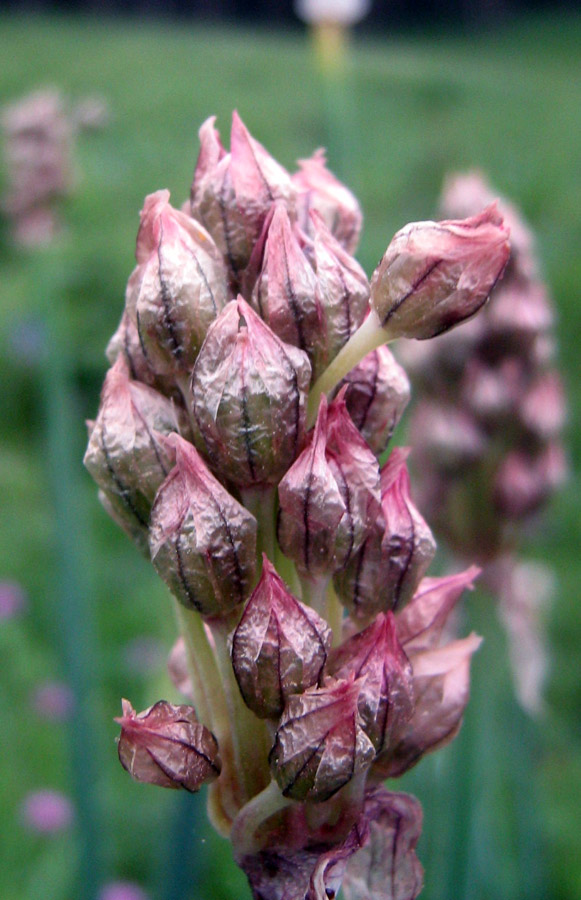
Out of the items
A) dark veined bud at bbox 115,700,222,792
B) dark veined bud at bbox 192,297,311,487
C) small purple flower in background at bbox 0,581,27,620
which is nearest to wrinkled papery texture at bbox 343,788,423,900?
dark veined bud at bbox 115,700,222,792

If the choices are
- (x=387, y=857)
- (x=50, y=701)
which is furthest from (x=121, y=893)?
(x=387, y=857)

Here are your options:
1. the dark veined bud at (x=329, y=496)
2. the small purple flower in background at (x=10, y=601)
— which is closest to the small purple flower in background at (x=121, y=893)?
the small purple flower in background at (x=10, y=601)

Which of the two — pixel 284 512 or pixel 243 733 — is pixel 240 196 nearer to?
pixel 284 512

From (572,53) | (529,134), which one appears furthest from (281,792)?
(572,53)

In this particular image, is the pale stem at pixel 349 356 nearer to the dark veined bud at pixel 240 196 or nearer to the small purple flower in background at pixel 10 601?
the dark veined bud at pixel 240 196

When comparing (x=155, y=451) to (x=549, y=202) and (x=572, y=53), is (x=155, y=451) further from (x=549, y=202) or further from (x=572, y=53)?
(x=572, y=53)

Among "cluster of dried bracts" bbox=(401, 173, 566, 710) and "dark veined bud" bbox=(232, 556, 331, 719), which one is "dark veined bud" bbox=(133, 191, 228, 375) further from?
"cluster of dried bracts" bbox=(401, 173, 566, 710)
